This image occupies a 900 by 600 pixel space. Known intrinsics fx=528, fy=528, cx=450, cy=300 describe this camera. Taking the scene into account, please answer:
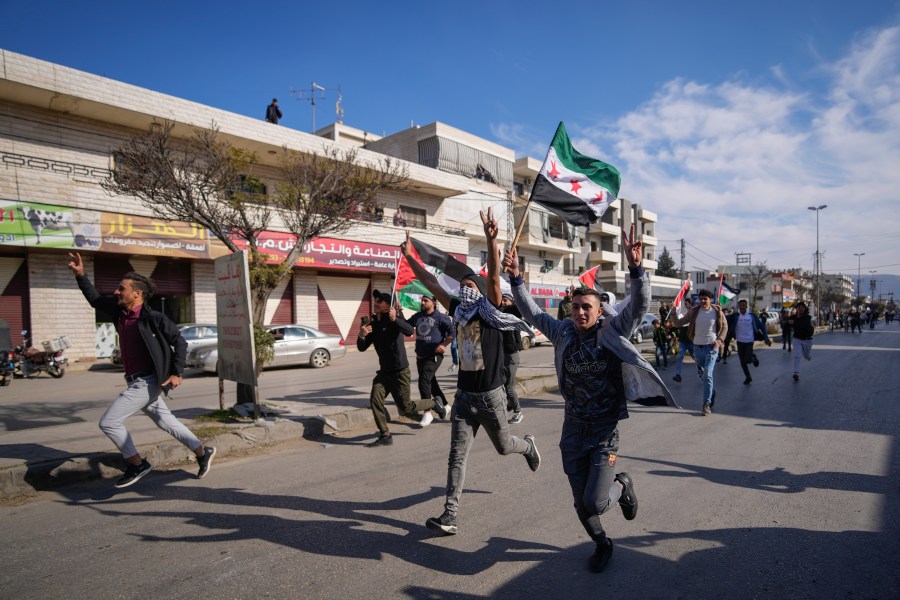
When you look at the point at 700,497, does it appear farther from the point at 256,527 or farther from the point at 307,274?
the point at 307,274

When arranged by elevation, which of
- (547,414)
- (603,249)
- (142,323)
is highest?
(603,249)

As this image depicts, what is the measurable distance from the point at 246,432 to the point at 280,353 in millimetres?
10102

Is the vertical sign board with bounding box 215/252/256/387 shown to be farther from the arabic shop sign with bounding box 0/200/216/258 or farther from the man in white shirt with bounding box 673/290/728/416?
the arabic shop sign with bounding box 0/200/216/258

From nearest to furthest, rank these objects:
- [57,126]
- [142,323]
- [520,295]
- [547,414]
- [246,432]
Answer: [520,295] < [142,323] < [246,432] < [547,414] < [57,126]

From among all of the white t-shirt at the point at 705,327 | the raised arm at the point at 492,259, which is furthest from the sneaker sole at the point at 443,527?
the white t-shirt at the point at 705,327

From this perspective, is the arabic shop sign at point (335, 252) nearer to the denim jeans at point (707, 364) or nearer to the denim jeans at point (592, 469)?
the denim jeans at point (707, 364)

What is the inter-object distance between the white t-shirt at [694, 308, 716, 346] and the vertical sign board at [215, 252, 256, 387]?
22.8 ft

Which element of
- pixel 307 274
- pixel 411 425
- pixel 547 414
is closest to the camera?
pixel 411 425

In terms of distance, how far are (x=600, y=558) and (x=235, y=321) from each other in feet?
17.6

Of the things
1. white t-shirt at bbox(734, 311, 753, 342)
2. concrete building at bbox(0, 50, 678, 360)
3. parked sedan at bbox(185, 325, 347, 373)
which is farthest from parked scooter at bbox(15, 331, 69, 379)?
white t-shirt at bbox(734, 311, 753, 342)

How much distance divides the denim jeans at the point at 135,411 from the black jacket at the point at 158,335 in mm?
149

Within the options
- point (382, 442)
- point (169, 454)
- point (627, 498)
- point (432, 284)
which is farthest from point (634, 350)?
point (169, 454)

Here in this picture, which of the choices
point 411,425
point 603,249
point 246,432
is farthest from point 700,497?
point 603,249

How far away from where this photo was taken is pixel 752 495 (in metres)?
4.54
